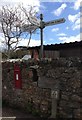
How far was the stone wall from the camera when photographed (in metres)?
6.13

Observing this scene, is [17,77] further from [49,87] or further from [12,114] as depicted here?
[49,87]

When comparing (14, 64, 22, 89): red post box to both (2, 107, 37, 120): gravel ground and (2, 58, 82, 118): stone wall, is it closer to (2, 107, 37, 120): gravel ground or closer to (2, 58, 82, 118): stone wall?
(2, 58, 82, 118): stone wall

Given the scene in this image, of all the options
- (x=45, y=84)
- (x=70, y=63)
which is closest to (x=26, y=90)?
(x=45, y=84)

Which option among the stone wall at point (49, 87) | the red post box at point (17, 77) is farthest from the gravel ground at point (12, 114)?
the red post box at point (17, 77)

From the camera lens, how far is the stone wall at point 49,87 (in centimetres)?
613

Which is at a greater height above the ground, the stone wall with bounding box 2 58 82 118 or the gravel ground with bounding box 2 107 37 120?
the stone wall with bounding box 2 58 82 118

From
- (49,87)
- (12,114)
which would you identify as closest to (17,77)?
(12,114)

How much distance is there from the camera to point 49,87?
6891 millimetres

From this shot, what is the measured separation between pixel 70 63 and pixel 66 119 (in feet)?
4.78

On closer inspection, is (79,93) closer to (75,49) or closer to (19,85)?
(19,85)

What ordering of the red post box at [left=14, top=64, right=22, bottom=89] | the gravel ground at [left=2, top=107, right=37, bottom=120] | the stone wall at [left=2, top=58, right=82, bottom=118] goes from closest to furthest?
the stone wall at [left=2, top=58, right=82, bottom=118] → the gravel ground at [left=2, top=107, right=37, bottom=120] → the red post box at [left=14, top=64, right=22, bottom=89]

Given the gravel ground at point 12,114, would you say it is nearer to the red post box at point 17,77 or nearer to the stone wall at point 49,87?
the stone wall at point 49,87

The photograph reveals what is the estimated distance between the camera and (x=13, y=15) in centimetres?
2516

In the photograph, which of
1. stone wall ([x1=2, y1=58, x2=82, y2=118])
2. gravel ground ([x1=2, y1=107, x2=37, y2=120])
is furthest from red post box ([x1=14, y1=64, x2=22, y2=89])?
gravel ground ([x1=2, y1=107, x2=37, y2=120])
